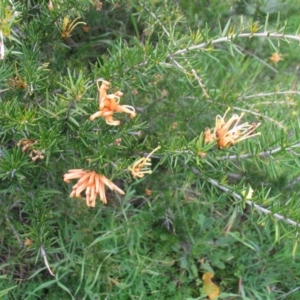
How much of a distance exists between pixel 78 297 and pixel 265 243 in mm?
877

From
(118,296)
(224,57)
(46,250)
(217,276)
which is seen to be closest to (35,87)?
(46,250)

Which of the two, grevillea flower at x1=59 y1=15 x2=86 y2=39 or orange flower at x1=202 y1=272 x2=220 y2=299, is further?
orange flower at x1=202 y1=272 x2=220 y2=299

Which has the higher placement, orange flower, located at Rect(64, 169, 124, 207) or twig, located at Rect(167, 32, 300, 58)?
twig, located at Rect(167, 32, 300, 58)

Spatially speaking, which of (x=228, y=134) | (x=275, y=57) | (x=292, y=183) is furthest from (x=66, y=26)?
(x=275, y=57)

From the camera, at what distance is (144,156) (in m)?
1.46

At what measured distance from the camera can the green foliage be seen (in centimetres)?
134

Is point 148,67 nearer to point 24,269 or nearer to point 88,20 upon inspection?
point 88,20

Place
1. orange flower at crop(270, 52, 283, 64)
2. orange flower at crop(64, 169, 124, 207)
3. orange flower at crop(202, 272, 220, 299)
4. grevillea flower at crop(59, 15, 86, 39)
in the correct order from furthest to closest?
orange flower at crop(270, 52, 283, 64)
orange flower at crop(202, 272, 220, 299)
grevillea flower at crop(59, 15, 86, 39)
orange flower at crop(64, 169, 124, 207)

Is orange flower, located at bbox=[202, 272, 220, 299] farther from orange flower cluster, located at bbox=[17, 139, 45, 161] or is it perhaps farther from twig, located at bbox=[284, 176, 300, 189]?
orange flower cluster, located at bbox=[17, 139, 45, 161]

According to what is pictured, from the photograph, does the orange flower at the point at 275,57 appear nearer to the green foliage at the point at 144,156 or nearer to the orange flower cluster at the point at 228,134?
the green foliage at the point at 144,156

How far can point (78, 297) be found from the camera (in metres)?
1.86

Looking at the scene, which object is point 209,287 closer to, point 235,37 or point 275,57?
point 235,37

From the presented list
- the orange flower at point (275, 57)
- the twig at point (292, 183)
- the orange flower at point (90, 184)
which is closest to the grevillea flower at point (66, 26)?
the orange flower at point (90, 184)

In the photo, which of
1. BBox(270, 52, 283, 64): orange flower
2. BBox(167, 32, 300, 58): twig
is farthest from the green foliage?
BBox(270, 52, 283, 64): orange flower
